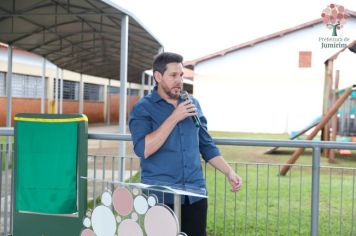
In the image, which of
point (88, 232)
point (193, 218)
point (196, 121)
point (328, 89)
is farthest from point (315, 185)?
point (328, 89)

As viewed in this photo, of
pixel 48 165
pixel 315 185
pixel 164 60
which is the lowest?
pixel 315 185

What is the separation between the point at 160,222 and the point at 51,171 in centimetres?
120

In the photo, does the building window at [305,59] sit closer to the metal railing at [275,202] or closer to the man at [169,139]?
the metal railing at [275,202]

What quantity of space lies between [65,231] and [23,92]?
19.4 metres

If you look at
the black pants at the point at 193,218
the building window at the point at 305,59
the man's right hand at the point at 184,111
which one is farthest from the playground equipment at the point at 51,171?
the building window at the point at 305,59

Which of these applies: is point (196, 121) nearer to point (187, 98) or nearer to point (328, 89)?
point (187, 98)

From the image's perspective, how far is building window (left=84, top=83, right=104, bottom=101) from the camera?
2897 cm

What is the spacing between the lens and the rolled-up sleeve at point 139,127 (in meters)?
2.66

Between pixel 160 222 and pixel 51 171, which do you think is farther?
pixel 51 171

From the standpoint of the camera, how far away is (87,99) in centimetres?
A: 2898

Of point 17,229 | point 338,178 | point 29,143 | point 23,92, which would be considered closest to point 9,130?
point 29,143

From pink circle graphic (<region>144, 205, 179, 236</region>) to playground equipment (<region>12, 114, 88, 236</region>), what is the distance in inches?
37.6

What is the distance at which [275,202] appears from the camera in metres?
6.82

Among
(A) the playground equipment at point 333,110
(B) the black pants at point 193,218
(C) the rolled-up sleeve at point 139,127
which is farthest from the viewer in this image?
(A) the playground equipment at point 333,110
